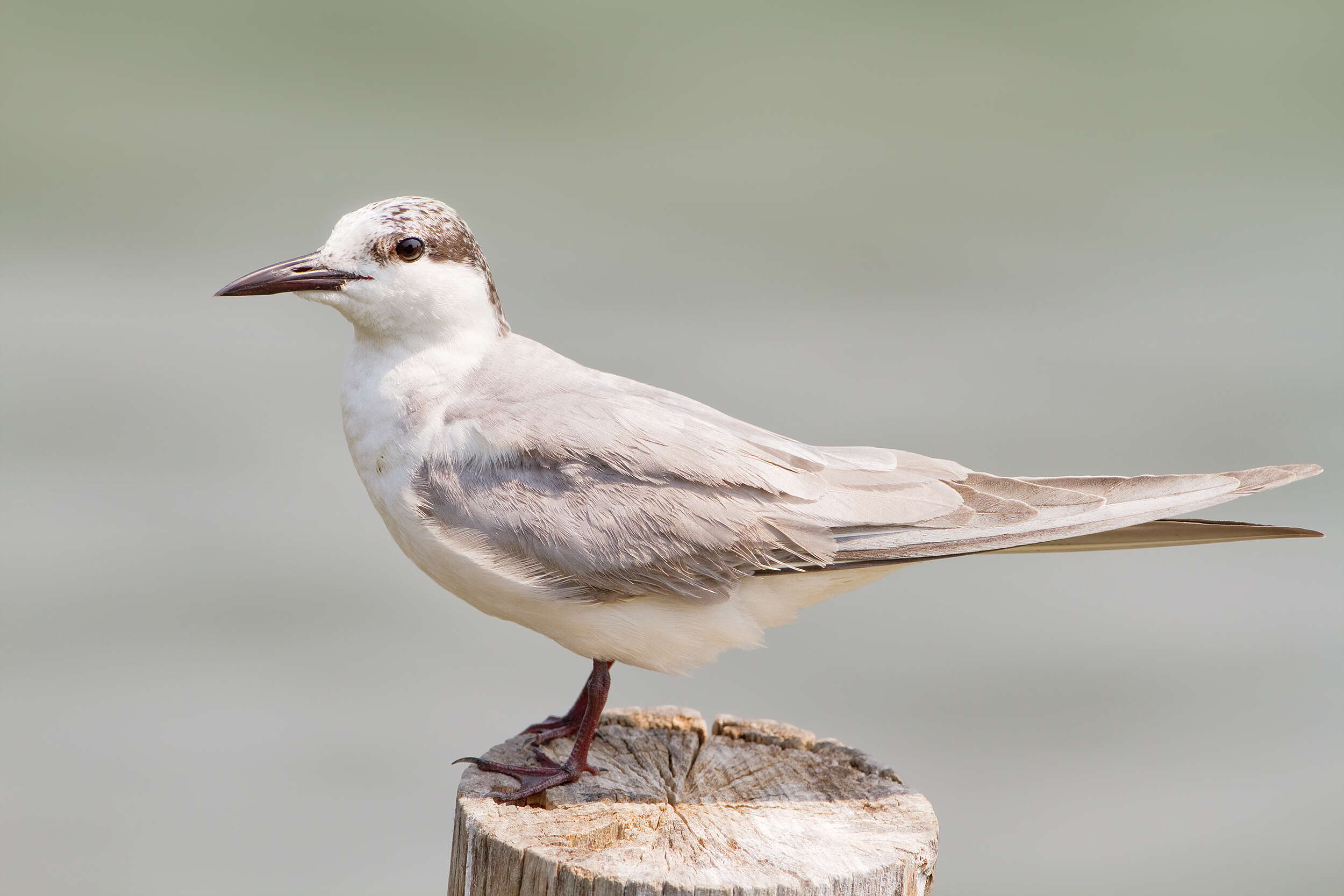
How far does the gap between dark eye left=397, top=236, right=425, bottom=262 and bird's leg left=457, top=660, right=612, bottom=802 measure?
1339mm

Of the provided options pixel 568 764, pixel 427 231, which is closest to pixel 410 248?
pixel 427 231

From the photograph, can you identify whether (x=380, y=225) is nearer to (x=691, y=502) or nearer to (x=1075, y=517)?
(x=691, y=502)

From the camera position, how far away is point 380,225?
3592 mm

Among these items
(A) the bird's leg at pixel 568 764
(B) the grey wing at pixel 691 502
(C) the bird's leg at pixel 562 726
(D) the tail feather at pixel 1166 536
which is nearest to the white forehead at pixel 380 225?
(B) the grey wing at pixel 691 502

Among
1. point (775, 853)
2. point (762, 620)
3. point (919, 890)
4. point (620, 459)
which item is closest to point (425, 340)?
point (620, 459)

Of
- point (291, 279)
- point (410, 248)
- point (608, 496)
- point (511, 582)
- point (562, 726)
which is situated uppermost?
point (410, 248)

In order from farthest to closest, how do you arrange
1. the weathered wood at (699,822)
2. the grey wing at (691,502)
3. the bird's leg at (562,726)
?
the bird's leg at (562,726) → the grey wing at (691,502) → the weathered wood at (699,822)

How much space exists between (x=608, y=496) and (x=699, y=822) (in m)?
0.93

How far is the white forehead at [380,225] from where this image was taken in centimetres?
357

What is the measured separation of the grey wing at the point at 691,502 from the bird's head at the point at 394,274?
1.06 ft

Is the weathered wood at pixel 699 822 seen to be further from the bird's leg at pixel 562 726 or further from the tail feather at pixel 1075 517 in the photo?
the tail feather at pixel 1075 517

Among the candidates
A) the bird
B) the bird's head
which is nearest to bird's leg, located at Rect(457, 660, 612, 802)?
the bird

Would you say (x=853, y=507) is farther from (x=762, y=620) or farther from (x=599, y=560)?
(x=599, y=560)

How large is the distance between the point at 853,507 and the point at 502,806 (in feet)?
4.29
